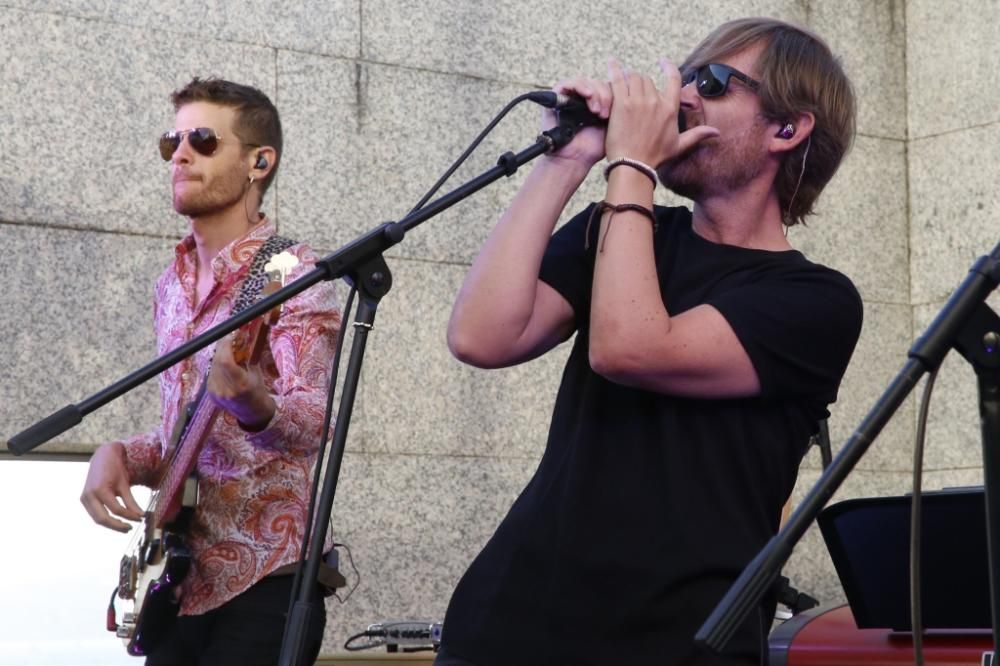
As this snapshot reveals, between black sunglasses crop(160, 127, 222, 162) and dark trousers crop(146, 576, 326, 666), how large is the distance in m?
→ 0.91

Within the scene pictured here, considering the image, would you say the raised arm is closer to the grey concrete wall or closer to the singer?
the singer

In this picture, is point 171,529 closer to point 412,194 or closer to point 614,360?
point 614,360

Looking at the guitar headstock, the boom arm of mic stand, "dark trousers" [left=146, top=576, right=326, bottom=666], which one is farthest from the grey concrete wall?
the boom arm of mic stand

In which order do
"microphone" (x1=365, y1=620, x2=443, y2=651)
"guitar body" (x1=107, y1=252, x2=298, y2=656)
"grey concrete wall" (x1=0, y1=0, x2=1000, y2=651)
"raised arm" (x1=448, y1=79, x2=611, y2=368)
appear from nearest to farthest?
"raised arm" (x1=448, y1=79, x2=611, y2=368)
"guitar body" (x1=107, y1=252, x2=298, y2=656)
"microphone" (x1=365, y1=620, x2=443, y2=651)
"grey concrete wall" (x1=0, y1=0, x2=1000, y2=651)

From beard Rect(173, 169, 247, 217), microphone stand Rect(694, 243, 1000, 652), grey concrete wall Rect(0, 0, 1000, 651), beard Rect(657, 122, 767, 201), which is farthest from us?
grey concrete wall Rect(0, 0, 1000, 651)

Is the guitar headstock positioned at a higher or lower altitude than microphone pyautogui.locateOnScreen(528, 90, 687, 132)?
lower

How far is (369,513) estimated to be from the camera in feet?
15.3

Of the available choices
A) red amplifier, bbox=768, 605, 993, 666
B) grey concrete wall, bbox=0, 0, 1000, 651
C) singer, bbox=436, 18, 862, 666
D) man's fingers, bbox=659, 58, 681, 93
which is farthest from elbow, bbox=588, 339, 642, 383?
grey concrete wall, bbox=0, 0, 1000, 651

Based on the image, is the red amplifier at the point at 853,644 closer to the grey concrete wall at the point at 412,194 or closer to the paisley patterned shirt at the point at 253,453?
the paisley patterned shirt at the point at 253,453

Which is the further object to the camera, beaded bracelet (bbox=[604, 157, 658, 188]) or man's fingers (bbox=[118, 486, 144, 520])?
man's fingers (bbox=[118, 486, 144, 520])

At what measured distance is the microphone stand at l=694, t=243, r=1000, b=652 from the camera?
143cm

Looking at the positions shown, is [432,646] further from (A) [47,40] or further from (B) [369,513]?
(A) [47,40]

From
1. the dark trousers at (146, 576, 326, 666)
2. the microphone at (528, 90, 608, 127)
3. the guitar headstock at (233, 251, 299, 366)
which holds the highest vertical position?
the microphone at (528, 90, 608, 127)

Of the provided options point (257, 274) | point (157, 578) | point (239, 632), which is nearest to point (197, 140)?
point (257, 274)
